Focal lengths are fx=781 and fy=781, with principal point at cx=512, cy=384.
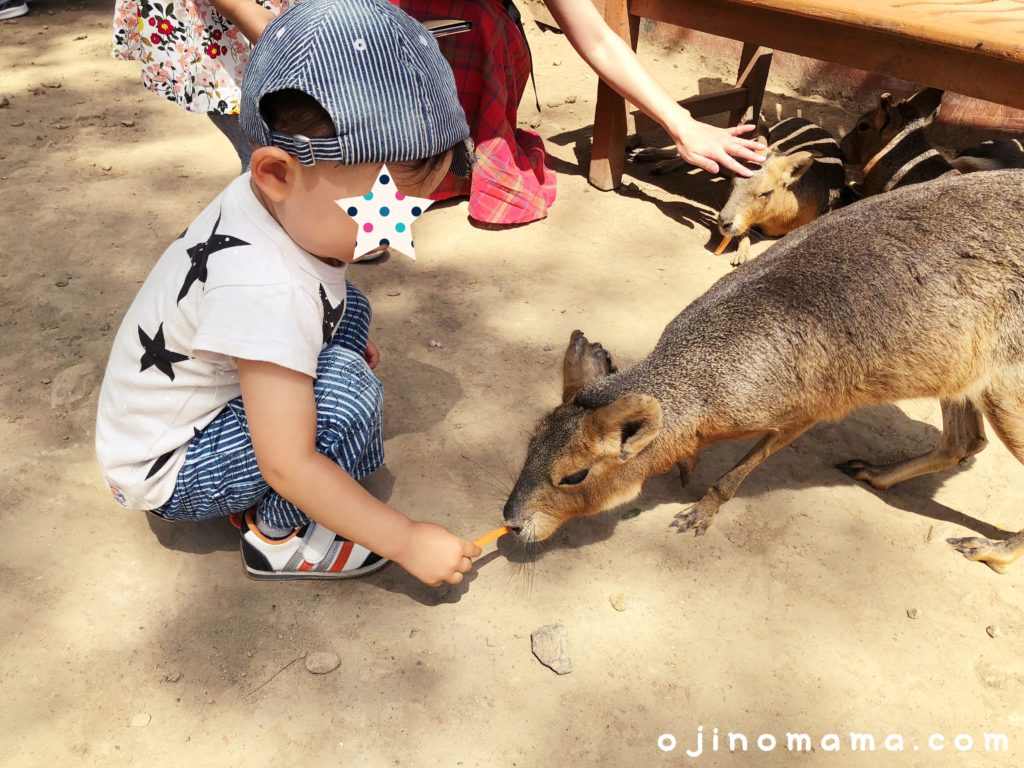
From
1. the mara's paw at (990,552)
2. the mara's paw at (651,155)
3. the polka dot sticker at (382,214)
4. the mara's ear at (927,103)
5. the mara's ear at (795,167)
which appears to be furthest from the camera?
the mara's paw at (651,155)

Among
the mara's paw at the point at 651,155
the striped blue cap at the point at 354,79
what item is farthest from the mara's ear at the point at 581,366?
the mara's paw at the point at 651,155

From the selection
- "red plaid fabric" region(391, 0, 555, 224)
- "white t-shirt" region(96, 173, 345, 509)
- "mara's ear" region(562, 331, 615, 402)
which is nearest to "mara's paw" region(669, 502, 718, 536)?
"mara's ear" region(562, 331, 615, 402)

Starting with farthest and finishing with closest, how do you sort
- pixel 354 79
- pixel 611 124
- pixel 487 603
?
pixel 611 124, pixel 487 603, pixel 354 79

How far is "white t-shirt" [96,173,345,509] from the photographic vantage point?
1.65 meters

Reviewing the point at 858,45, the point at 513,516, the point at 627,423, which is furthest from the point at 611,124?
the point at 513,516

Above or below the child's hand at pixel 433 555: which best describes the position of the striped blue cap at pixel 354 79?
above

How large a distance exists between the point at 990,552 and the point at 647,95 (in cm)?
197

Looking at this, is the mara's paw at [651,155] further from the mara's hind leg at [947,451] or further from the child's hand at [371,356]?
A: the child's hand at [371,356]

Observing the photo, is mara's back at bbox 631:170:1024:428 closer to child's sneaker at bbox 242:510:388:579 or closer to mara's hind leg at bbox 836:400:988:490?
mara's hind leg at bbox 836:400:988:490

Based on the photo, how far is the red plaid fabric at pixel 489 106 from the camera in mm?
3914

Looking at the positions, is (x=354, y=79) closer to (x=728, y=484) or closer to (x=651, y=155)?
(x=728, y=484)

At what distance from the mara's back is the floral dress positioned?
72.5 inches

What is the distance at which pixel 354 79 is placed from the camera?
1.48 metres

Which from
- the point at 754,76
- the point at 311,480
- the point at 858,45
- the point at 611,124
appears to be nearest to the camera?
the point at 311,480
